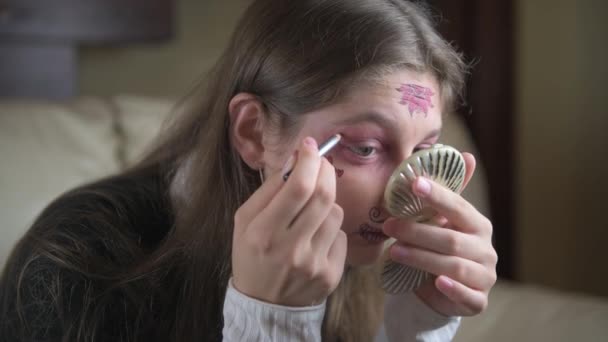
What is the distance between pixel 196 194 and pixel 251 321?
0.95ft

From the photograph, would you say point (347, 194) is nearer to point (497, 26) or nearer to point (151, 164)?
point (151, 164)

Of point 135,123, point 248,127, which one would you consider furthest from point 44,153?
point 248,127

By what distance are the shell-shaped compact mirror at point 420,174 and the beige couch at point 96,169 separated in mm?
531

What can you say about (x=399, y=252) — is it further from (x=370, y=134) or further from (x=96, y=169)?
(x=96, y=169)

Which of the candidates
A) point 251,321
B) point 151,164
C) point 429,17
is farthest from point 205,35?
point 251,321

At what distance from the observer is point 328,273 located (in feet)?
2.37

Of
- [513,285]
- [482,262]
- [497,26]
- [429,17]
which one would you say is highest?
[429,17]

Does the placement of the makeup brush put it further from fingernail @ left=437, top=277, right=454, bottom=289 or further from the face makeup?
fingernail @ left=437, top=277, right=454, bottom=289

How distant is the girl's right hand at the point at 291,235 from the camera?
668mm

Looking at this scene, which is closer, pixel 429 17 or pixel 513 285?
pixel 429 17

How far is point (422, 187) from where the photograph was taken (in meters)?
0.74

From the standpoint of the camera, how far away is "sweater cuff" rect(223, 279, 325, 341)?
2.32 ft

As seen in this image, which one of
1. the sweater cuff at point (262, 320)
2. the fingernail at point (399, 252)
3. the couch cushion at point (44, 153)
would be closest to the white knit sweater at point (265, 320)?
the sweater cuff at point (262, 320)

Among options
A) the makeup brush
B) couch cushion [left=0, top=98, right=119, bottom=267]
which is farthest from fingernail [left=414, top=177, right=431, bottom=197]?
couch cushion [left=0, top=98, right=119, bottom=267]
